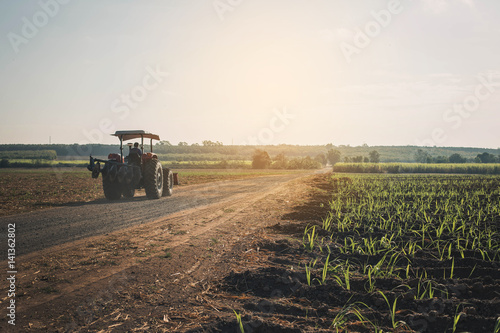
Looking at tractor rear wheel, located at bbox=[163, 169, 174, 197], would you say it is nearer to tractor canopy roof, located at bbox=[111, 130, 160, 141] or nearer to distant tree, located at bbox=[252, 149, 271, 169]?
tractor canopy roof, located at bbox=[111, 130, 160, 141]

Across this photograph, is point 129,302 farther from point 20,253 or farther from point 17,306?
point 20,253

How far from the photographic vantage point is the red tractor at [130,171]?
12.5 metres

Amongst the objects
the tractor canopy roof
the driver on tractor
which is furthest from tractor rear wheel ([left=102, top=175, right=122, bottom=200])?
the tractor canopy roof

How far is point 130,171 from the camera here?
41.9ft

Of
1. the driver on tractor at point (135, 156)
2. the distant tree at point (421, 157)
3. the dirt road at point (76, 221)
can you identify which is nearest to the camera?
the dirt road at point (76, 221)

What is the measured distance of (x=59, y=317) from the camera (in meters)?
3.35

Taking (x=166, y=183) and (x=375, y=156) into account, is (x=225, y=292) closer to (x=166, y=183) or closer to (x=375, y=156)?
(x=166, y=183)

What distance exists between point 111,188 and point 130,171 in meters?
1.30

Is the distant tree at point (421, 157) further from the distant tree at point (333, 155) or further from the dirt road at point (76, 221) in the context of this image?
the dirt road at point (76, 221)

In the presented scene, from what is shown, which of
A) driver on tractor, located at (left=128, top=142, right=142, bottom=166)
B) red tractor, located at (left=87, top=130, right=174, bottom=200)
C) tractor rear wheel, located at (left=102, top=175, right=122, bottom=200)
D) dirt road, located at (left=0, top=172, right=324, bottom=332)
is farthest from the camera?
driver on tractor, located at (left=128, top=142, right=142, bottom=166)

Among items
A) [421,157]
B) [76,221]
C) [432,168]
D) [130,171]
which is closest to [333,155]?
[421,157]

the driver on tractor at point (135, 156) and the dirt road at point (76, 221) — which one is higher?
the driver on tractor at point (135, 156)

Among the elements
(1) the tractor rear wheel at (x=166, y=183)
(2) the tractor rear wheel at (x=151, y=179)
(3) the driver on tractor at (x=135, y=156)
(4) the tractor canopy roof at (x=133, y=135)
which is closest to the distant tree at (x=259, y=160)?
(1) the tractor rear wheel at (x=166, y=183)

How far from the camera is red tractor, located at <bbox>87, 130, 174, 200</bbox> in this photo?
12.5 metres
